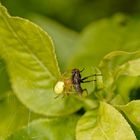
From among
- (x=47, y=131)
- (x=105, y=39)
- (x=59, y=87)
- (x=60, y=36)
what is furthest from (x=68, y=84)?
(x=60, y=36)

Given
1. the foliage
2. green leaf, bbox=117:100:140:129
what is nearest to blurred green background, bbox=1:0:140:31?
the foliage

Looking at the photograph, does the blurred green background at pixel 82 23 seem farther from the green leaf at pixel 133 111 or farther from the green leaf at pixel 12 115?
the green leaf at pixel 133 111

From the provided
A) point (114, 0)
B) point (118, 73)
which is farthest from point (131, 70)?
point (114, 0)

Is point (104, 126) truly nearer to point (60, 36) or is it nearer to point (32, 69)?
point (32, 69)

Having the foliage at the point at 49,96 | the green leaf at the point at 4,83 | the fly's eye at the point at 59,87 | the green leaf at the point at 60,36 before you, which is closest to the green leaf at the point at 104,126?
the foliage at the point at 49,96

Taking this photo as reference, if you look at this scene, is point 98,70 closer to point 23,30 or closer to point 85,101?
point 85,101

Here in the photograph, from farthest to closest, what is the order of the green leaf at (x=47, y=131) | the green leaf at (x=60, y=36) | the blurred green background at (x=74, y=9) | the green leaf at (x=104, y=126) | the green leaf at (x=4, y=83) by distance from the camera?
the blurred green background at (x=74, y=9)
the green leaf at (x=60, y=36)
the green leaf at (x=4, y=83)
the green leaf at (x=47, y=131)
the green leaf at (x=104, y=126)
